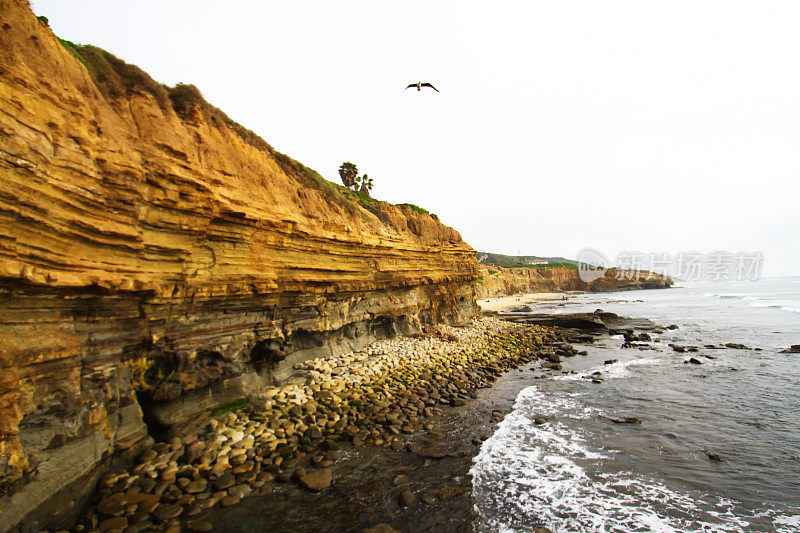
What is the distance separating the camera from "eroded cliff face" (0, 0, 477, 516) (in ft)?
19.4

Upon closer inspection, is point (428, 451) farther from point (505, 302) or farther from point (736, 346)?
point (505, 302)

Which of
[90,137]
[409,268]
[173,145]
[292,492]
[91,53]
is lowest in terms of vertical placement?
[292,492]

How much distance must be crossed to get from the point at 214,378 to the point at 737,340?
3512cm

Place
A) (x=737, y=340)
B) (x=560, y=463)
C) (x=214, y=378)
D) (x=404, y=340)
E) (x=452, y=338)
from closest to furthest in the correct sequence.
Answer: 1. (x=560, y=463)
2. (x=214, y=378)
3. (x=404, y=340)
4. (x=452, y=338)
5. (x=737, y=340)

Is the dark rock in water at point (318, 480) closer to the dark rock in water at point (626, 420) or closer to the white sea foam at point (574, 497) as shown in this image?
the white sea foam at point (574, 497)

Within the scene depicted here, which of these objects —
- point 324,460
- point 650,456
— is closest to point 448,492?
point 324,460

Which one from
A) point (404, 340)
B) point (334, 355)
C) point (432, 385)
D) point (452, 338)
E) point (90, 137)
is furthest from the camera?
point (452, 338)

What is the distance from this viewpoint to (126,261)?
7484 millimetres

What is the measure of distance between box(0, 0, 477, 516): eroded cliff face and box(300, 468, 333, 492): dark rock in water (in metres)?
4.09

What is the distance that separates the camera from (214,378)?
970 cm

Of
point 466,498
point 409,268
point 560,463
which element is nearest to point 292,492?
point 466,498

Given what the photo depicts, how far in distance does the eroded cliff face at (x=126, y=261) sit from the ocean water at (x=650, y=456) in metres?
8.30

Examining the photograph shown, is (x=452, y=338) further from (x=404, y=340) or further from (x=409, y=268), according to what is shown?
(x=409, y=268)

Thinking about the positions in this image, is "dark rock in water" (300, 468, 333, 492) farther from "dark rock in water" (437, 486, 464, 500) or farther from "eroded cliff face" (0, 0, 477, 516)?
"eroded cliff face" (0, 0, 477, 516)
